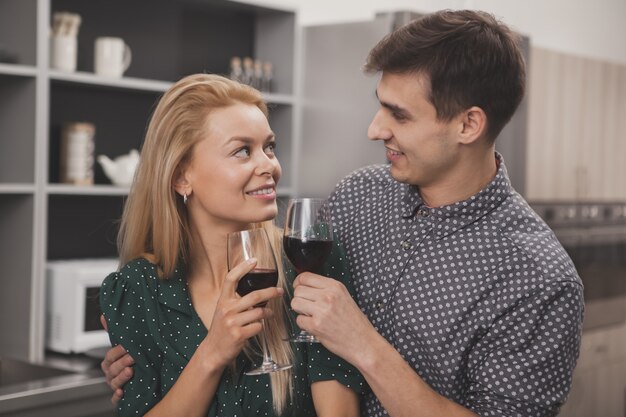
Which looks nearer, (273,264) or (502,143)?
(273,264)

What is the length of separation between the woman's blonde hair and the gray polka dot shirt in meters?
0.22

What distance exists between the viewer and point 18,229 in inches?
134

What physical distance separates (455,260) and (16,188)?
1.97m

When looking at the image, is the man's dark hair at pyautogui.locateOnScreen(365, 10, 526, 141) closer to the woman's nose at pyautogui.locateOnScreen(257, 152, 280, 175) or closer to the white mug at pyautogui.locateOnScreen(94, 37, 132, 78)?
the woman's nose at pyautogui.locateOnScreen(257, 152, 280, 175)

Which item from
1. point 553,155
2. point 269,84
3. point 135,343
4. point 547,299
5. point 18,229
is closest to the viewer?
point 547,299

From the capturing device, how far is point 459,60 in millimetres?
1860

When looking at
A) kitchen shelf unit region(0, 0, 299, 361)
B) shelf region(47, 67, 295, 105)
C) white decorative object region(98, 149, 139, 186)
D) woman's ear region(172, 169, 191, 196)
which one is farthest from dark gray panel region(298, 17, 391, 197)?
woman's ear region(172, 169, 191, 196)

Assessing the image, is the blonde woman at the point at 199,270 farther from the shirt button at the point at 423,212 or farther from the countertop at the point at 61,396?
the countertop at the point at 61,396

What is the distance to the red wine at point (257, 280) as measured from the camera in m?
1.62

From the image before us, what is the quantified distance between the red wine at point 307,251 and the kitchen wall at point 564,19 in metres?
3.79

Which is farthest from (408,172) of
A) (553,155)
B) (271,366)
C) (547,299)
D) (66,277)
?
(553,155)

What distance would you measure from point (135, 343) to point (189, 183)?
353mm

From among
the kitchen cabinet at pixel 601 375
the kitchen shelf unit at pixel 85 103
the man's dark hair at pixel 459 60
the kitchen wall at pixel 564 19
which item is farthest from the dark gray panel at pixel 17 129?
the kitchen cabinet at pixel 601 375

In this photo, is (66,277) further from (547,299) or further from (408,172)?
(547,299)
